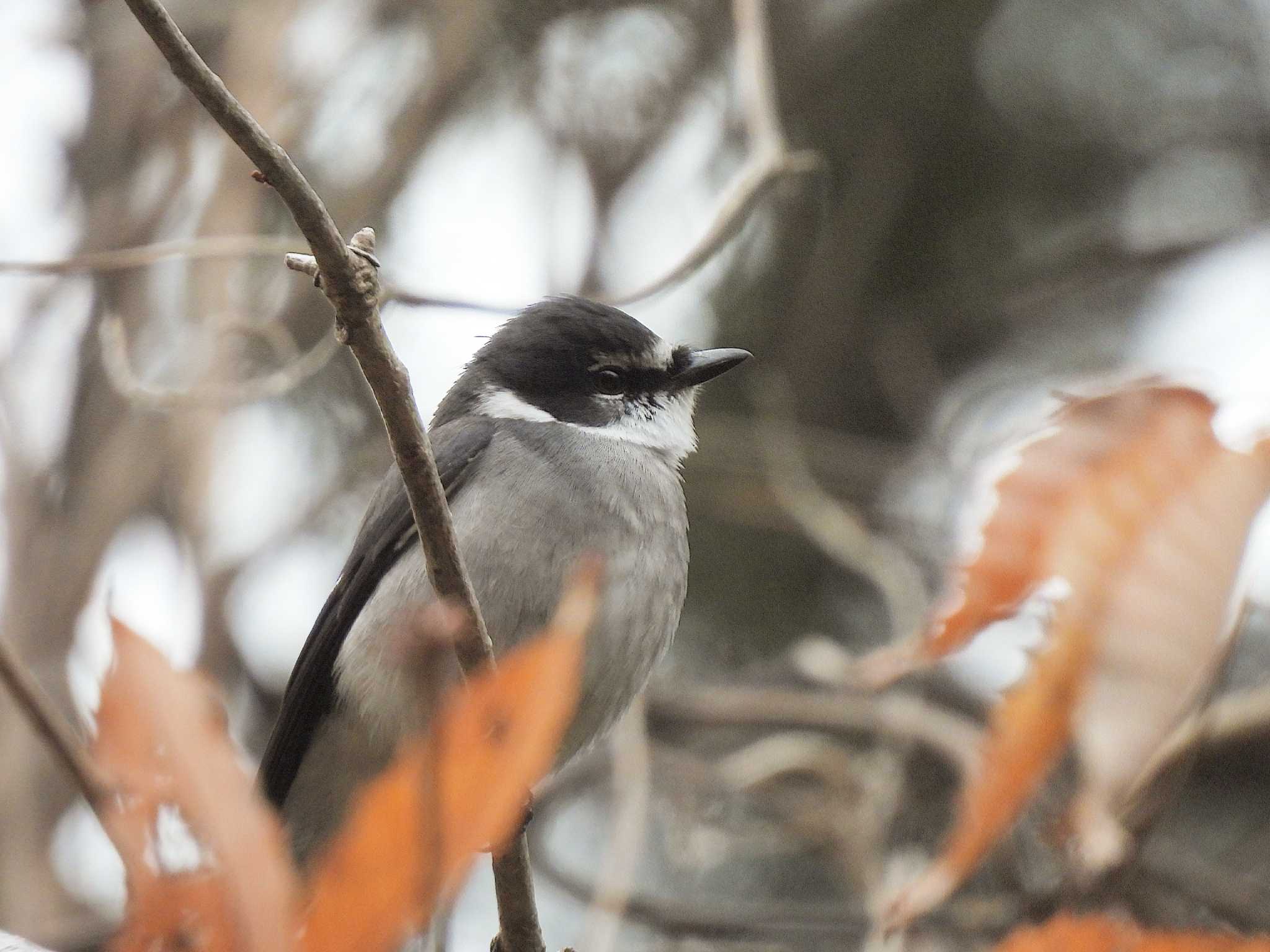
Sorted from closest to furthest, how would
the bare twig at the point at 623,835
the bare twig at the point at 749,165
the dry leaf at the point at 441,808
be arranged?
the dry leaf at the point at 441,808 → the bare twig at the point at 749,165 → the bare twig at the point at 623,835

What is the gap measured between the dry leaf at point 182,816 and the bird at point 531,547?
1.90m

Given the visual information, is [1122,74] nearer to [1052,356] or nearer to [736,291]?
[1052,356]

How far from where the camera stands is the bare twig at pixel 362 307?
5.70ft

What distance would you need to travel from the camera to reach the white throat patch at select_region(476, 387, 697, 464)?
3924 millimetres

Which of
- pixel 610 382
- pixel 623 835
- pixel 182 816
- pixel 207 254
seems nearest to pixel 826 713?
pixel 623 835

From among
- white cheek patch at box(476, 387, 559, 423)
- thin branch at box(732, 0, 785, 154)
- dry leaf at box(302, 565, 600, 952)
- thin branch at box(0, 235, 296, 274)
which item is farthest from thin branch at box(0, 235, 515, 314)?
dry leaf at box(302, 565, 600, 952)

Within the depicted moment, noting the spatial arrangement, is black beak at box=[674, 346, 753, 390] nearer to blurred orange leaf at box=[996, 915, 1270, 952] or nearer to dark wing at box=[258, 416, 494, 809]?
dark wing at box=[258, 416, 494, 809]

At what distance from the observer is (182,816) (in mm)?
1237

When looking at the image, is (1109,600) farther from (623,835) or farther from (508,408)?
(623,835)

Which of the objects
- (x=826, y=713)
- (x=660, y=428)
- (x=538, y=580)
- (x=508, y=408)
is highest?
(x=508, y=408)

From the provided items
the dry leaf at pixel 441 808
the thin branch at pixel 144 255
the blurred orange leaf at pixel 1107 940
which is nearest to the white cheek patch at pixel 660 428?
the thin branch at pixel 144 255

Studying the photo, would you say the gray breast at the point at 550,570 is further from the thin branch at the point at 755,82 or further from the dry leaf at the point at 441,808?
the dry leaf at the point at 441,808

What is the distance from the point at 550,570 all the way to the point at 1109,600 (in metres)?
2.00

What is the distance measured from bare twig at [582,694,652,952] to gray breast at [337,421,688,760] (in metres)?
0.40
